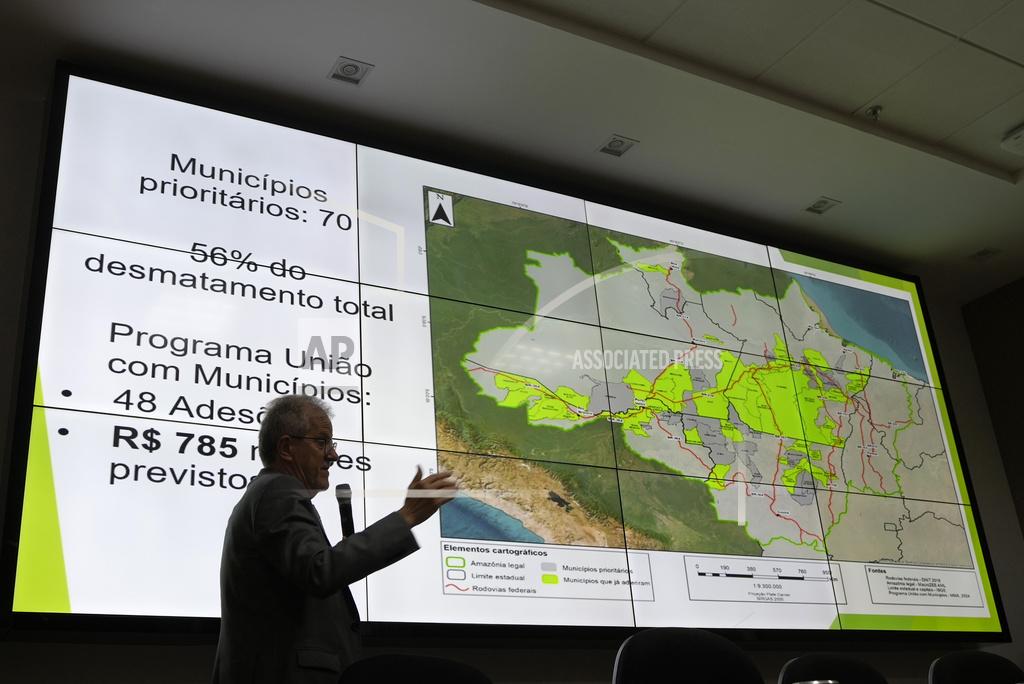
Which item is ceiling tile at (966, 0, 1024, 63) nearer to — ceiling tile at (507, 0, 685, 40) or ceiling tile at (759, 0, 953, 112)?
ceiling tile at (759, 0, 953, 112)

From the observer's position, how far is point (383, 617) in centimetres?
306

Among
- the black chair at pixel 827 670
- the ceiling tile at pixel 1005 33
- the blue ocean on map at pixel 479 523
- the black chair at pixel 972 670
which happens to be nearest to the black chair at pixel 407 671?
the black chair at pixel 827 670

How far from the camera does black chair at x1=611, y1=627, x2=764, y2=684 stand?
7.58ft

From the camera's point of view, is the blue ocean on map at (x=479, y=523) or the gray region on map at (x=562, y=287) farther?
the gray region on map at (x=562, y=287)

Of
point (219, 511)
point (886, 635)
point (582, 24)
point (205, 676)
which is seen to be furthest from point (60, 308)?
point (886, 635)

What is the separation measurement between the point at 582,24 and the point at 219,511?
2.22 m

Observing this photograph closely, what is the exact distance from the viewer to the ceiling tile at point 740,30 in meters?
3.65

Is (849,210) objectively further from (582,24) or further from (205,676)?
(205,676)

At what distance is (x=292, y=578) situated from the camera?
1933 millimetres

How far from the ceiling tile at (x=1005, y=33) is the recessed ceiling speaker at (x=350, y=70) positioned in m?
2.42

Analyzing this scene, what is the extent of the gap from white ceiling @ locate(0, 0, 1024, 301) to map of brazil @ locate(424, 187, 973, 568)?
1.24ft

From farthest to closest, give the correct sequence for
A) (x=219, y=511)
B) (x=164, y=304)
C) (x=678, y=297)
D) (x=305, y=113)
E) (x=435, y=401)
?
1. (x=678, y=297)
2. (x=305, y=113)
3. (x=435, y=401)
4. (x=164, y=304)
5. (x=219, y=511)

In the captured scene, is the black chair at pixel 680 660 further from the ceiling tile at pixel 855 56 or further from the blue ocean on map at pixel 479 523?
the ceiling tile at pixel 855 56

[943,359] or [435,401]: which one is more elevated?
[943,359]
